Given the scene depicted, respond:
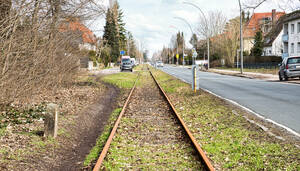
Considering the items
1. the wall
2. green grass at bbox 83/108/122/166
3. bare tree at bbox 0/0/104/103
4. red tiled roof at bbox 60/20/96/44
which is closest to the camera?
green grass at bbox 83/108/122/166

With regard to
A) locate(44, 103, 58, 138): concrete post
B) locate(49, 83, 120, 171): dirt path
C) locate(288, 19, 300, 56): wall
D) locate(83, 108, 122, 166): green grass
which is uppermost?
locate(288, 19, 300, 56): wall

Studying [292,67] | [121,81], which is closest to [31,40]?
[121,81]

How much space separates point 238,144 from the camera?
23.0ft

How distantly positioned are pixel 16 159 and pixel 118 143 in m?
2.10

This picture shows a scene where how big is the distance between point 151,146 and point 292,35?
4775cm

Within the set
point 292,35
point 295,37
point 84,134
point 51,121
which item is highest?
point 292,35

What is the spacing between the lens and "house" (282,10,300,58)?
47469 mm

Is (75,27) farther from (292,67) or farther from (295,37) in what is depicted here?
(295,37)

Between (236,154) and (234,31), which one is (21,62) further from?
(234,31)

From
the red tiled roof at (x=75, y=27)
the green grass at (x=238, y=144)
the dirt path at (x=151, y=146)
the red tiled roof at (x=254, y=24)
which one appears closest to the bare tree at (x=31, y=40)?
the red tiled roof at (x=75, y=27)

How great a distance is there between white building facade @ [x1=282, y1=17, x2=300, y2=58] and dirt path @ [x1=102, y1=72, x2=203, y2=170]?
42.2m

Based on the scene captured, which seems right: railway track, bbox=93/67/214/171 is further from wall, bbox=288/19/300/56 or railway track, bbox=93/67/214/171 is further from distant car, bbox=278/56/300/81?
wall, bbox=288/19/300/56

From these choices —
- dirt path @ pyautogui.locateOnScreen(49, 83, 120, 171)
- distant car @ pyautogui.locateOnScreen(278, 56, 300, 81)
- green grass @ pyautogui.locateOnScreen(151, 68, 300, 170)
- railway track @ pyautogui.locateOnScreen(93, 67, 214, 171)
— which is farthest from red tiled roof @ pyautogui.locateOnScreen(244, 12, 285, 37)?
railway track @ pyautogui.locateOnScreen(93, 67, 214, 171)

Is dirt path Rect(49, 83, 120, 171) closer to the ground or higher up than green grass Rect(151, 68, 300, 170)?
closer to the ground
